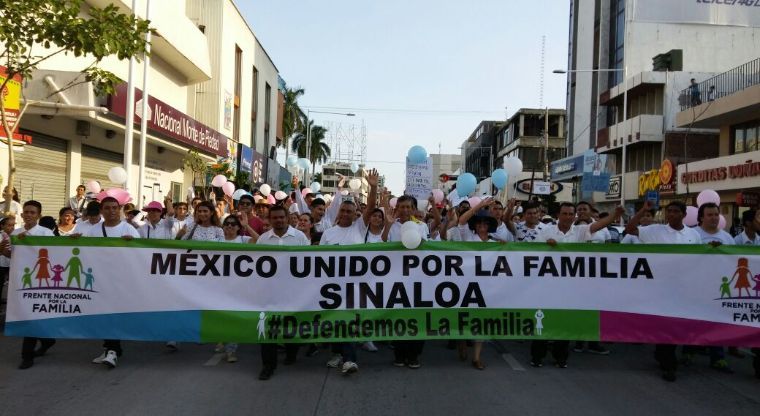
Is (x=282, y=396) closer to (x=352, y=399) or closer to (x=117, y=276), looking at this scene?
(x=352, y=399)

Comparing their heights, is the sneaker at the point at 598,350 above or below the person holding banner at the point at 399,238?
below

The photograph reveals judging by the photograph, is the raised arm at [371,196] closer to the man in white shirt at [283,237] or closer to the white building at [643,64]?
the man in white shirt at [283,237]

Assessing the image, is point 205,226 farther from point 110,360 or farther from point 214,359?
point 110,360

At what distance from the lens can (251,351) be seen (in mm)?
7277

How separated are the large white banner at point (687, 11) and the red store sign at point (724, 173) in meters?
5.15

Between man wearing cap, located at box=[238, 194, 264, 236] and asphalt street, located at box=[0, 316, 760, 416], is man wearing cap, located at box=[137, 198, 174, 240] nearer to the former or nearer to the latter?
man wearing cap, located at box=[238, 194, 264, 236]

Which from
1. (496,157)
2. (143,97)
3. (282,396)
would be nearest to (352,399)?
(282,396)

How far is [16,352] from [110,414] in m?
2.72

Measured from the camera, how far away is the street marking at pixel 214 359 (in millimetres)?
6636

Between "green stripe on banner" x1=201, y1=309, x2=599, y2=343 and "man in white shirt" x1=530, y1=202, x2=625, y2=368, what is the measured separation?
0.34m

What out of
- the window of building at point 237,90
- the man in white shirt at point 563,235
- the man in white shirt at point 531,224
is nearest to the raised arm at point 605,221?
the man in white shirt at point 563,235

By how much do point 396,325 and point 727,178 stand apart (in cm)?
2134

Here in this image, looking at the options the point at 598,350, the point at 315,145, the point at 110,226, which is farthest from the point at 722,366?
the point at 315,145

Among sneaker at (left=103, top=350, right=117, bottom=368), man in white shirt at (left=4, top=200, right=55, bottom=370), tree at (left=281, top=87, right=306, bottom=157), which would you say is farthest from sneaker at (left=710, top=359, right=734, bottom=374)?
tree at (left=281, top=87, right=306, bottom=157)
